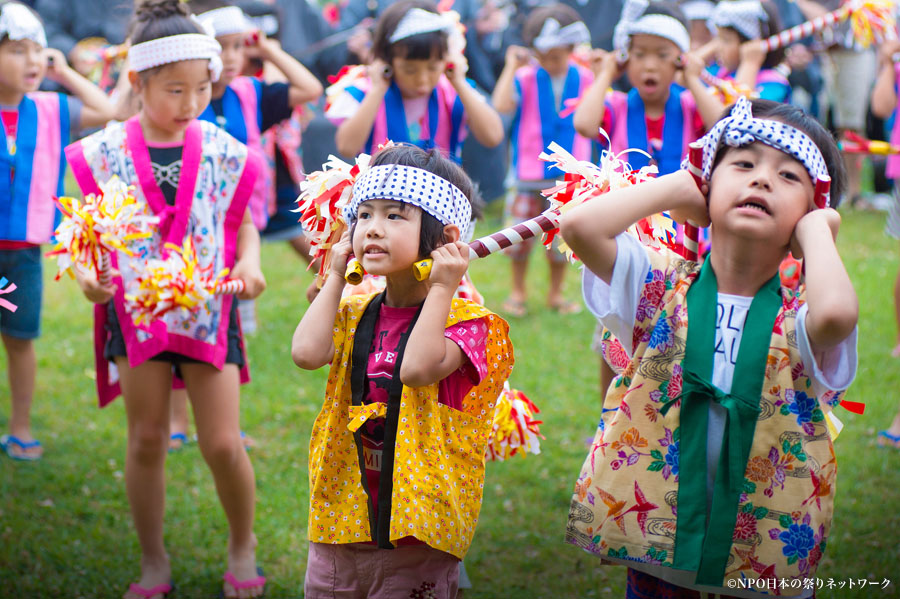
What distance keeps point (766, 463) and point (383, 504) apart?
0.96 metres

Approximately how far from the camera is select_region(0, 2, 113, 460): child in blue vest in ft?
14.0

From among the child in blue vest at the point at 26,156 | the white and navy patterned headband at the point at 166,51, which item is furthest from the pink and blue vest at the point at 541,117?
the white and navy patterned headband at the point at 166,51

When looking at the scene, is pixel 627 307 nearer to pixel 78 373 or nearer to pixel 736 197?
pixel 736 197

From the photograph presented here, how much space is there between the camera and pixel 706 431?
2.42m

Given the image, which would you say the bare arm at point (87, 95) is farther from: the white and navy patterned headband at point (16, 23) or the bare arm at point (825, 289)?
the bare arm at point (825, 289)

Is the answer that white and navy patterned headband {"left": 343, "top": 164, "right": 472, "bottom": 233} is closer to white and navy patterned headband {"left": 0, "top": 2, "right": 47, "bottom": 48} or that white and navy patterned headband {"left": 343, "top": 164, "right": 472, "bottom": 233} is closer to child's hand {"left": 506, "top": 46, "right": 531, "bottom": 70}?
white and navy patterned headband {"left": 0, "top": 2, "right": 47, "bottom": 48}

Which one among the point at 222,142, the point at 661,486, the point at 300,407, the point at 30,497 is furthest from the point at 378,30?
the point at 661,486

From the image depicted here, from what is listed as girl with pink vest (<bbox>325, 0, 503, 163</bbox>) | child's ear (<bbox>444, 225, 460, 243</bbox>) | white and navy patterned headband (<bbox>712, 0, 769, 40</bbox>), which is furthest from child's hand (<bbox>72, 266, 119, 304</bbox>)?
A: white and navy patterned headband (<bbox>712, 0, 769, 40</bbox>)

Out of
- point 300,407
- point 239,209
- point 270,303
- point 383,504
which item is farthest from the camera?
point 270,303

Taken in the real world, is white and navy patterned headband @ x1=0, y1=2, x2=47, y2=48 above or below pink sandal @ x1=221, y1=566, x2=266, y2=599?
above

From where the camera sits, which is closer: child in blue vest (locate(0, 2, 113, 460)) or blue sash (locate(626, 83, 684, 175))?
child in blue vest (locate(0, 2, 113, 460))

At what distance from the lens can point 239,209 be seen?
354 cm

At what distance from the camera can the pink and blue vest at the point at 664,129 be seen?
4680 millimetres

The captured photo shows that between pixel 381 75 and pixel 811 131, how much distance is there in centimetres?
272
